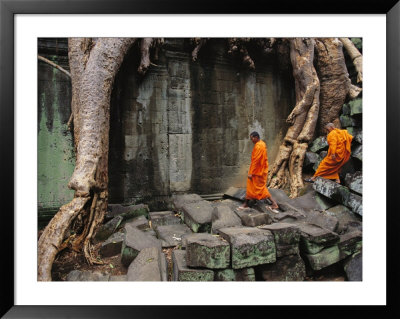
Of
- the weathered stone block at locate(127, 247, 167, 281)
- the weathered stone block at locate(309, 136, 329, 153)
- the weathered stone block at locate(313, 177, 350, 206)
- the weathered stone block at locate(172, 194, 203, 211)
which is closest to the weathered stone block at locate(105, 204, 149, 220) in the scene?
the weathered stone block at locate(172, 194, 203, 211)

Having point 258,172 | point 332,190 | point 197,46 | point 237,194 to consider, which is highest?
point 197,46

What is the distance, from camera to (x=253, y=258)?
243cm

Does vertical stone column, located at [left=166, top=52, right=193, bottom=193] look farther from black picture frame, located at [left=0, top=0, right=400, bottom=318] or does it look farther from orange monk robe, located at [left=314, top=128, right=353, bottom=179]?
black picture frame, located at [left=0, top=0, right=400, bottom=318]

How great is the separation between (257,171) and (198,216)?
4.51ft

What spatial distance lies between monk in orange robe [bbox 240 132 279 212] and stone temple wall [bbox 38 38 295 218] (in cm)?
140

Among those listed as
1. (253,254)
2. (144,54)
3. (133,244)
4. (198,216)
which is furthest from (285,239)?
(144,54)

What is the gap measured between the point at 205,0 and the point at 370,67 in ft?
5.54

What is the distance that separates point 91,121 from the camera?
333 cm

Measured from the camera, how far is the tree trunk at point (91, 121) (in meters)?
3.02

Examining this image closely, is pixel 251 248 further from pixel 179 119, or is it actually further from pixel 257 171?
pixel 179 119

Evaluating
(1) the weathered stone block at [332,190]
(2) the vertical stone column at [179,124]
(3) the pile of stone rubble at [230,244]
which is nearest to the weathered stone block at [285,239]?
(3) the pile of stone rubble at [230,244]

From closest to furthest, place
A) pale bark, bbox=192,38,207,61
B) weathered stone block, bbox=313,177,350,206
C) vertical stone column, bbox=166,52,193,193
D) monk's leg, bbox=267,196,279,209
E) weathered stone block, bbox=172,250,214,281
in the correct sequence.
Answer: weathered stone block, bbox=172,250,214,281 < weathered stone block, bbox=313,177,350,206 < monk's leg, bbox=267,196,279,209 < pale bark, bbox=192,38,207,61 < vertical stone column, bbox=166,52,193,193

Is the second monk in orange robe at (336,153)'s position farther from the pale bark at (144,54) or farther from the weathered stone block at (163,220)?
the pale bark at (144,54)

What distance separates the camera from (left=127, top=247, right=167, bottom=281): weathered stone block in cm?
212
